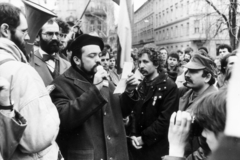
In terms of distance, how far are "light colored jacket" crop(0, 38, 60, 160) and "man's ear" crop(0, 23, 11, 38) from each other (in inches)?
9.5

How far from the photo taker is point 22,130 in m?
1.85

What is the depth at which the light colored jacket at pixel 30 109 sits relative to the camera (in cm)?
199

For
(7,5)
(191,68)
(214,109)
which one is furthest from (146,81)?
(214,109)

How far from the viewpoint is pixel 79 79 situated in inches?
120

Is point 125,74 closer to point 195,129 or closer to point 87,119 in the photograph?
point 87,119

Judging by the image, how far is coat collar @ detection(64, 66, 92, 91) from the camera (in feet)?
9.92

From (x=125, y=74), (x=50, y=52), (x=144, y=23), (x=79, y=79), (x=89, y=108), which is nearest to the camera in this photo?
(x=89, y=108)

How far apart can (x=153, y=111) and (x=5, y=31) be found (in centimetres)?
235

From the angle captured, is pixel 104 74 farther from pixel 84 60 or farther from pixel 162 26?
pixel 162 26

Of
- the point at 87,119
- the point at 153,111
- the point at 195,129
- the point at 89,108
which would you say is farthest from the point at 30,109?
the point at 153,111

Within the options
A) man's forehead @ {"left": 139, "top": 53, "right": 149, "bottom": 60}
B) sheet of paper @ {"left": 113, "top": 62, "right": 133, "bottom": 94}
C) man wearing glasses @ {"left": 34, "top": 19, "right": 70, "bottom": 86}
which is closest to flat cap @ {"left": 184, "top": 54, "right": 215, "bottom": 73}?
man's forehead @ {"left": 139, "top": 53, "right": 149, "bottom": 60}

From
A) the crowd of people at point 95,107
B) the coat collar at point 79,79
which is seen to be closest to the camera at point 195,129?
the crowd of people at point 95,107

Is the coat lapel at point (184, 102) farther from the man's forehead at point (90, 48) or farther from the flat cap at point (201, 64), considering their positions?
the man's forehead at point (90, 48)

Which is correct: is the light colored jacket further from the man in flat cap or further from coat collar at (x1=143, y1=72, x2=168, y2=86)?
coat collar at (x1=143, y1=72, x2=168, y2=86)
